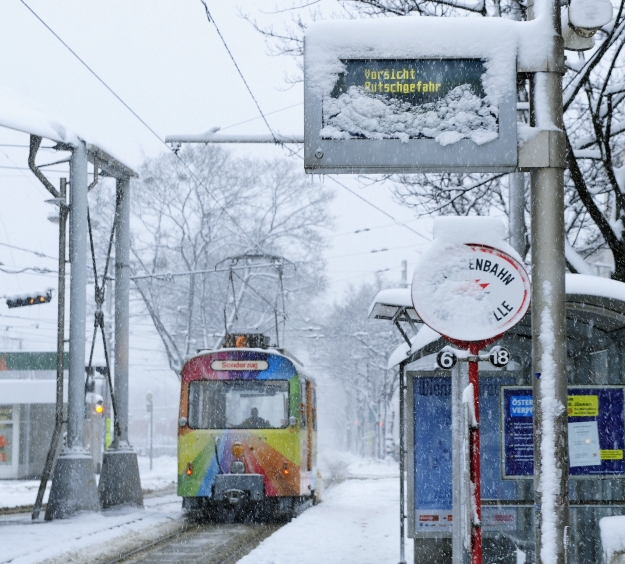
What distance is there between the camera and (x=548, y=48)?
6.42 metres

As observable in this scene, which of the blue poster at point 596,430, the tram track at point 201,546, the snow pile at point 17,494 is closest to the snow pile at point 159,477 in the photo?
the snow pile at point 17,494

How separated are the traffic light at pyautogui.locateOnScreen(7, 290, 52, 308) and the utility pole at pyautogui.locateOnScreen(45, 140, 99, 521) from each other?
18.1 feet

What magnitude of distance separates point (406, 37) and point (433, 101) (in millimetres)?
443

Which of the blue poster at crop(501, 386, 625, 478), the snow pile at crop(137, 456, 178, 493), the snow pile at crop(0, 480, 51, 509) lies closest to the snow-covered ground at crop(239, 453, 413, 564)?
the blue poster at crop(501, 386, 625, 478)

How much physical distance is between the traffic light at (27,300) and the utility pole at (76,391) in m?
5.52

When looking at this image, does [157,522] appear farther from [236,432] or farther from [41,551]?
[41,551]

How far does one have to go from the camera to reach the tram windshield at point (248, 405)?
17469mm

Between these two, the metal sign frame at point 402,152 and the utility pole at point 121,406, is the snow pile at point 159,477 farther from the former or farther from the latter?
the metal sign frame at point 402,152

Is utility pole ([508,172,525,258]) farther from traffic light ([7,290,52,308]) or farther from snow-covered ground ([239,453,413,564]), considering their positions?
traffic light ([7,290,52,308])

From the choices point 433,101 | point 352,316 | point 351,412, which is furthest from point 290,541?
point 351,412

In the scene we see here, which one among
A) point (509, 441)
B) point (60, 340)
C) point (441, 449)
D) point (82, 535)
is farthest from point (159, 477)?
point (509, 441)

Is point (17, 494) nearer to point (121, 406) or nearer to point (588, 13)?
point (121, 406)

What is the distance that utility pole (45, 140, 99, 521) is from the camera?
15.8m

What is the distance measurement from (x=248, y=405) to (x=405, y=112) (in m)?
11.8
